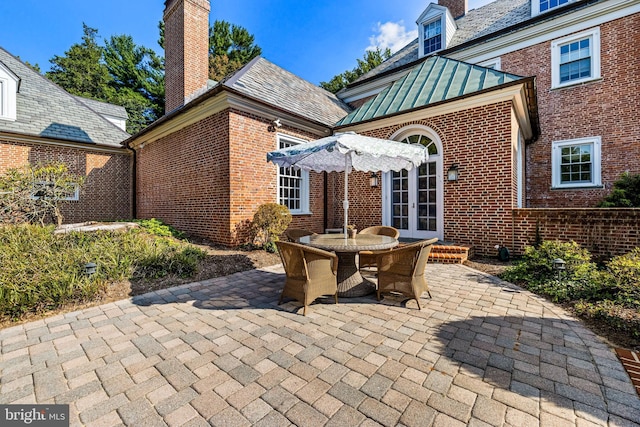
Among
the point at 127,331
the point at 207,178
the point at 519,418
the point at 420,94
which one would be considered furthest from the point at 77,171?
the point at 519,418

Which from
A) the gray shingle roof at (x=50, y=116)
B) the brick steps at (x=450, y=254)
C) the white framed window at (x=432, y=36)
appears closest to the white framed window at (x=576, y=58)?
the white framed window at (x=432, y=36)

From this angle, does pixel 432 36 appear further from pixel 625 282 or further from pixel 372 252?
pixel 625 282

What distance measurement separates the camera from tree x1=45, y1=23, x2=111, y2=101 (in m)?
25.3

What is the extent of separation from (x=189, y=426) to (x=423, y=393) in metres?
1.60

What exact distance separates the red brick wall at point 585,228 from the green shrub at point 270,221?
221 inches

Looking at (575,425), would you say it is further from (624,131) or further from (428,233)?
(624,131)

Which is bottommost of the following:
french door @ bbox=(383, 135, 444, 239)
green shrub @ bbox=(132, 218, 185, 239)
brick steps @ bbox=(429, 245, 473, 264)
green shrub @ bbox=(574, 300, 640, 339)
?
green shrub @ bbox=(574, 300, 640, 339)

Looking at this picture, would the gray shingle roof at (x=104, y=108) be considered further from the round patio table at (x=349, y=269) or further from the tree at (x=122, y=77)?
the round patio table at (x=349, y=269)

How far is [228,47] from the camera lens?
25.9 metres

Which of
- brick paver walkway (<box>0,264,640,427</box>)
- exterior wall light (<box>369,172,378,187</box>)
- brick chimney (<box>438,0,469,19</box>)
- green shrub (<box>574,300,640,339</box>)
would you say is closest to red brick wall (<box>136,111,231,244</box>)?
brick paver walkway (<box>0,264,640,427</box>)

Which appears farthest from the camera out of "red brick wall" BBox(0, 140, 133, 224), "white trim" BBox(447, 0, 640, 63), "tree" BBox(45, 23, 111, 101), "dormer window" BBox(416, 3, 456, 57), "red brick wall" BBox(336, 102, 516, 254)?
"tree" BBox(45, 23, 111, 101)

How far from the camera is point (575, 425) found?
1708 millimetres

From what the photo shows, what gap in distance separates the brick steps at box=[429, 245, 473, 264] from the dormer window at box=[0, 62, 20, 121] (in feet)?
50.6

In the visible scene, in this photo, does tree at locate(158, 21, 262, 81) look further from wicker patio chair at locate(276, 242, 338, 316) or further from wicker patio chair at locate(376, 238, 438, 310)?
wicker patio chair at locate(376, 238, 438, 310)
